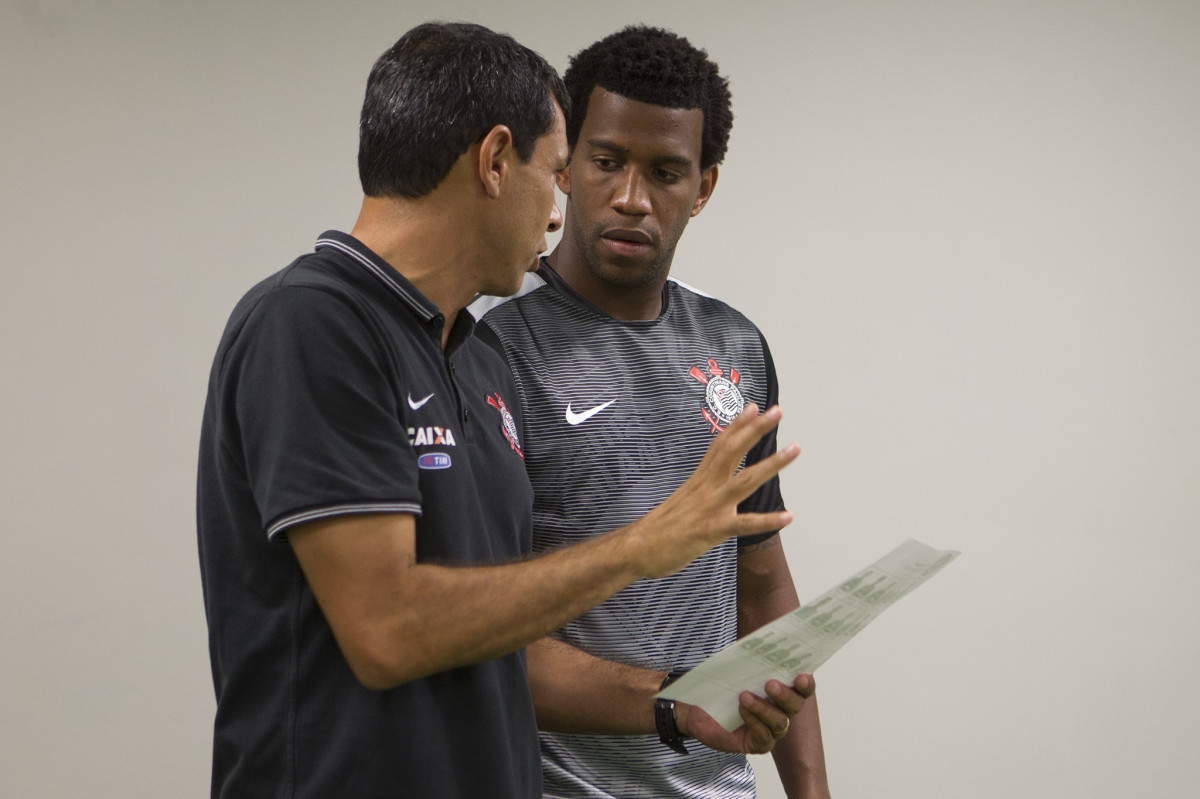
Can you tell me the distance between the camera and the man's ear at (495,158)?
98 centimetres

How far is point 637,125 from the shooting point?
1.34m

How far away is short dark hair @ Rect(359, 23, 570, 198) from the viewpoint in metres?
0.97

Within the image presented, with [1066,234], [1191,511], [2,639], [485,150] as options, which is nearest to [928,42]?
[1066,234]

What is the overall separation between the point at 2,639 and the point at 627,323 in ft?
4.74

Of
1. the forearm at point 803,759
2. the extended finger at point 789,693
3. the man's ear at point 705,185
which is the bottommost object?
the forearm at point 803,759

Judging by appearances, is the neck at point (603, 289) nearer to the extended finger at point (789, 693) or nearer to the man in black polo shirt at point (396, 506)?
the man in black polo shirt at point (396, 506)

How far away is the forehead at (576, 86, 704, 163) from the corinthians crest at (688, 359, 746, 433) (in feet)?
0.92

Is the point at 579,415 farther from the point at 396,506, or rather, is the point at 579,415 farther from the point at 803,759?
the point at 803,759

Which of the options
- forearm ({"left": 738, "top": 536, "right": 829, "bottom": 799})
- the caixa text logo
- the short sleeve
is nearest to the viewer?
the short sleeve

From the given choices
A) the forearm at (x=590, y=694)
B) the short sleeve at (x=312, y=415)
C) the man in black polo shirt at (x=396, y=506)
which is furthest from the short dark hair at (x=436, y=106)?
the forearm at (x=590, y=694)

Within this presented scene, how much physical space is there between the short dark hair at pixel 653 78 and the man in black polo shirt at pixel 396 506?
356 mm

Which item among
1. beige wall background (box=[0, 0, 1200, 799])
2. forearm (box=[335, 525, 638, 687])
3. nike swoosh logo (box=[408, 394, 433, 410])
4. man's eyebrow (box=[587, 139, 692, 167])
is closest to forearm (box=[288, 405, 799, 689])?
forearm (box=[335, 525, 638, 687])

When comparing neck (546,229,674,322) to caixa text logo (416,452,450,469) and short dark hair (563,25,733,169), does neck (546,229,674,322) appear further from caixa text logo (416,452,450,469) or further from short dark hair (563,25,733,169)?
caixa text logo (416,452,450,469)

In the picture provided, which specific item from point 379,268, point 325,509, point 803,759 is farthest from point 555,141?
point 803,759
